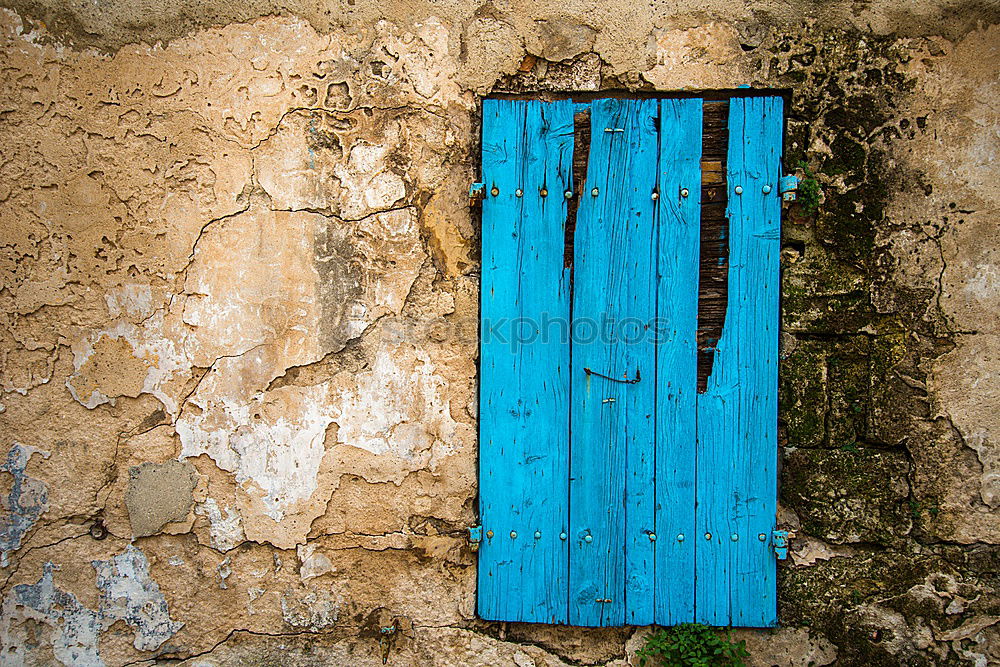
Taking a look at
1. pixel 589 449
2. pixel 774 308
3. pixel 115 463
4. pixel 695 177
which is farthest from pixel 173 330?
pixel 774 308

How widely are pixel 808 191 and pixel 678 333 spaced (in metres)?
0.60

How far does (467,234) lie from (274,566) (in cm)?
129

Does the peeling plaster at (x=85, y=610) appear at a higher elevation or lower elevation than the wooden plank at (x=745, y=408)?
lower

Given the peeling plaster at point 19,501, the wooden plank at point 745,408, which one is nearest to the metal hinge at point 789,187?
the wooden plank at point 745,408

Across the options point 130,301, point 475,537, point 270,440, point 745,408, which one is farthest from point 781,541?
point 130,301

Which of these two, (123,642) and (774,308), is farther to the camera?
(123,642)

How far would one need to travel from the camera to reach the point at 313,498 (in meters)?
2.00

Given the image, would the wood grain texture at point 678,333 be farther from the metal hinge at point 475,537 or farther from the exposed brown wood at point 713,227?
the metal hinge at point 475,537

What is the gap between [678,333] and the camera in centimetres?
191

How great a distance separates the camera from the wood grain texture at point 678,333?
1908 millimetres

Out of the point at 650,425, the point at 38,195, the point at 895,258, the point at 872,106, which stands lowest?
the point at 650,425

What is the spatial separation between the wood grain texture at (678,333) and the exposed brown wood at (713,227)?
0.03m

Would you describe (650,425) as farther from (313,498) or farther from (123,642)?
(123,642)

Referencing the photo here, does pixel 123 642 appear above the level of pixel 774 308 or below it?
below
